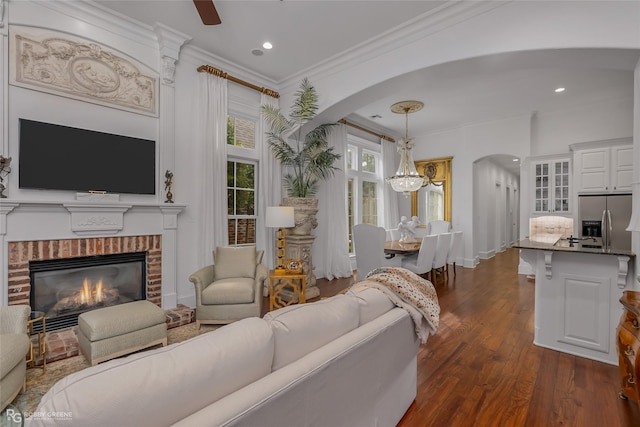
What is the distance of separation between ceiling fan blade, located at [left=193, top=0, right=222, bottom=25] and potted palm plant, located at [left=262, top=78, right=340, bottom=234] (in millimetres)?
1959

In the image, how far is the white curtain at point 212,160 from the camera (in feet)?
12.8

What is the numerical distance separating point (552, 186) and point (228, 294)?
6124 millimetres

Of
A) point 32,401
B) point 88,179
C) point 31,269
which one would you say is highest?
point 88,179

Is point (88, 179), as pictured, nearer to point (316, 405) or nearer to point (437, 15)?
point (316, 405)

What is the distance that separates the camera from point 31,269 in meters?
2.81

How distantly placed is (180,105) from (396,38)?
2807 millimetres

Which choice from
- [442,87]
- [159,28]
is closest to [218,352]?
[159,28]

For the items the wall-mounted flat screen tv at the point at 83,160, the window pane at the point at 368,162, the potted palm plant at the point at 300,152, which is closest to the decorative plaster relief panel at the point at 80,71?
the wall-mounted flat screen tv at the point at 83,160

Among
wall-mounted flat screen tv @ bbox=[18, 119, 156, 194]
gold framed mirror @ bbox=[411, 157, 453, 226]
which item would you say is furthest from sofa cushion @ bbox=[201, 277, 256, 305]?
gold framed mirror @ bbox=[411, 157, 453, 226]

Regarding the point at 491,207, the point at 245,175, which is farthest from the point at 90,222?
the point at 491,207

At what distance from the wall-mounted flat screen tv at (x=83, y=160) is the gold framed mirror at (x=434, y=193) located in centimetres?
610

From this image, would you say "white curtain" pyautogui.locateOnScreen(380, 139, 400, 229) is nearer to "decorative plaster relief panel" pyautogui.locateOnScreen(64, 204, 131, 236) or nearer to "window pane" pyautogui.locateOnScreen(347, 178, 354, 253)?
"window pane" pyautogui.locateOnScreen(347, 178, 354, 253)

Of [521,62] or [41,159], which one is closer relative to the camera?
[41,159]

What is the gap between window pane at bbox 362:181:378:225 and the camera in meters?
6.82
